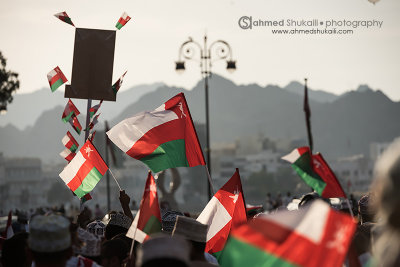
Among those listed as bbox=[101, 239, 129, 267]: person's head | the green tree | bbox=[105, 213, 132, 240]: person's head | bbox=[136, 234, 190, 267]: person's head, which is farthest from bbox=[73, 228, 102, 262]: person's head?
the green tree

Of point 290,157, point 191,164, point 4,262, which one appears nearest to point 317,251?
point 4,262

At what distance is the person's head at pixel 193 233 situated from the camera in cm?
469

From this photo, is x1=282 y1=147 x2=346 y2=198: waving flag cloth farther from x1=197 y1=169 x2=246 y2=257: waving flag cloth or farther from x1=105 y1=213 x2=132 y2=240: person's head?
x1=105 y1=213 x2=132 y2=240: person's head

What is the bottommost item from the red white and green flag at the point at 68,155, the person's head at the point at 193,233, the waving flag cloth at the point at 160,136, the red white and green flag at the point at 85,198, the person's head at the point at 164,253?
the red white and green flag at the point at 85,198

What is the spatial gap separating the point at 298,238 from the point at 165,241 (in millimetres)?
562

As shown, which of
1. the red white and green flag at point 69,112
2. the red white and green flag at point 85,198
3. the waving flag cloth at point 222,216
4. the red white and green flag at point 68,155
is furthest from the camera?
the red white and green flag at point 69,112

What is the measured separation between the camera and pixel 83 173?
9742 mm

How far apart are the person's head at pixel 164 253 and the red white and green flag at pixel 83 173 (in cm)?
591

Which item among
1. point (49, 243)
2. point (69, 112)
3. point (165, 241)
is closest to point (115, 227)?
point (49, 243)

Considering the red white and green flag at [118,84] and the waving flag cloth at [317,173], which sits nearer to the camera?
the waving flag cloth at [317,173]

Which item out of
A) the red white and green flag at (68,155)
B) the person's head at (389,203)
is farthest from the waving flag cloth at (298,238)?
the red white and green flag at (68,155)

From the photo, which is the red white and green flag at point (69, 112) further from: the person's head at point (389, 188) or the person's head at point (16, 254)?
the person's head at point (389, 188)

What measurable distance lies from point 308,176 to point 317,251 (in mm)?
6143

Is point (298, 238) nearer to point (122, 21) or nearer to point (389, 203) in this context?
point (389, 203)
